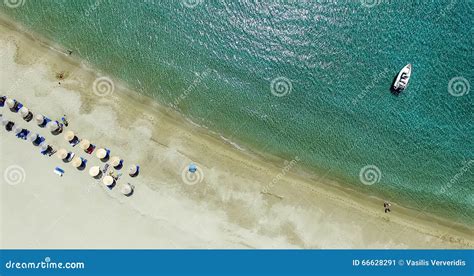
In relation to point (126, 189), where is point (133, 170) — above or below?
above

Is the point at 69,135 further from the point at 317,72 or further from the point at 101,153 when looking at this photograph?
the point at 317,72

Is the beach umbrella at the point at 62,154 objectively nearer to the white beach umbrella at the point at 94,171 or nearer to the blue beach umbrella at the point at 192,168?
the white beach umbrella at the point at 94,171

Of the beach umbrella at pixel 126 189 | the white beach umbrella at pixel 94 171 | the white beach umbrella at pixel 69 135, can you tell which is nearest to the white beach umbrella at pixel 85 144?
the white beach umbrella at pixel 69 135

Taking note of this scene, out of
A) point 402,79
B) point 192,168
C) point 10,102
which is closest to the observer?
point 10,102

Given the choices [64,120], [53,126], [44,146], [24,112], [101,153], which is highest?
[64,120]

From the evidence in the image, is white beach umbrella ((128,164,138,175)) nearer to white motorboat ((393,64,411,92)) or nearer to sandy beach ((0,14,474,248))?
sandy beach ((0,14,474,248))

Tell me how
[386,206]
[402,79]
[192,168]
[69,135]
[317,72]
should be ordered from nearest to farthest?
[69,135] → [192,168] → [386,206] → [402,79] → [317,72]

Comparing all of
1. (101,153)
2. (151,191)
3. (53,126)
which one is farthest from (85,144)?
(151,191)

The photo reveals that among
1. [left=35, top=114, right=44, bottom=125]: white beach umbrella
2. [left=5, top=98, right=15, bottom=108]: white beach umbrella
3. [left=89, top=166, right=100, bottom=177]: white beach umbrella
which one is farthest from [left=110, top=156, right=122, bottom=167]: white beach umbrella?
[left=5, top=98, right=15, bottom=108]: white beach umbrella
